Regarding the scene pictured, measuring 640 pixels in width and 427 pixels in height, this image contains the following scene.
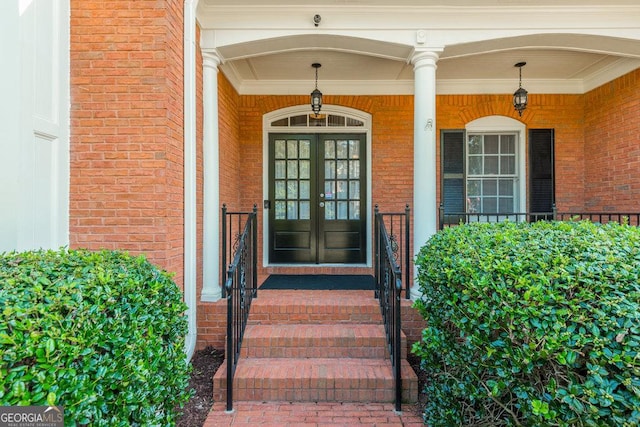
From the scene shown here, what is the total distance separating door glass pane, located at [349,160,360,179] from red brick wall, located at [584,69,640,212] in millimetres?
3725

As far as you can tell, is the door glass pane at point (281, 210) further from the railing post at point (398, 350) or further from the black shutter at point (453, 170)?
the railing post at point (398, 350)

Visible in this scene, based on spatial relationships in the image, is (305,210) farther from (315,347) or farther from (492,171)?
(492,171)

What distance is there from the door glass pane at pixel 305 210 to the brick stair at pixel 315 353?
5.95 ft

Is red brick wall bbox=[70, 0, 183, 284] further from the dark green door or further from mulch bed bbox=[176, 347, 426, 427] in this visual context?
the dark green door

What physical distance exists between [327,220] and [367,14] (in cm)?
304

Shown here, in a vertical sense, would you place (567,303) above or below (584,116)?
below

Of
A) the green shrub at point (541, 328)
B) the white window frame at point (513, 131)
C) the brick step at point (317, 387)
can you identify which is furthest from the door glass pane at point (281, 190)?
the green shrub at point (541, 328)

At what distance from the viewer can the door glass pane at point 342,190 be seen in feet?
18.9

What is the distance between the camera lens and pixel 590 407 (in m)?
1.48

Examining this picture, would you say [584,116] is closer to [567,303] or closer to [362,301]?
[362,301]

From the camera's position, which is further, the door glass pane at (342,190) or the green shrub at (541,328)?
the door glass pane at (342,190)

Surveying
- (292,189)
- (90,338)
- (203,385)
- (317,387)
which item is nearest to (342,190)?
(292,189)

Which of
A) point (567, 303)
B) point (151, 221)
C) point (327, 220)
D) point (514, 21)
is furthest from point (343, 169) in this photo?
point (567, 303)

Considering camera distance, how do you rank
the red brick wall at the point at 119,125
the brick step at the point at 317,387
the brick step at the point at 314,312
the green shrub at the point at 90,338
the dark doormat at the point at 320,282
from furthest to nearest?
1. the dark doormat at the point at 320,282
2. the brick step at the point at 314,312
3. the red brick wall at the point at 119,125
4. the brick step at the point at 317,387
5. the green shrub at the point at 90,338
